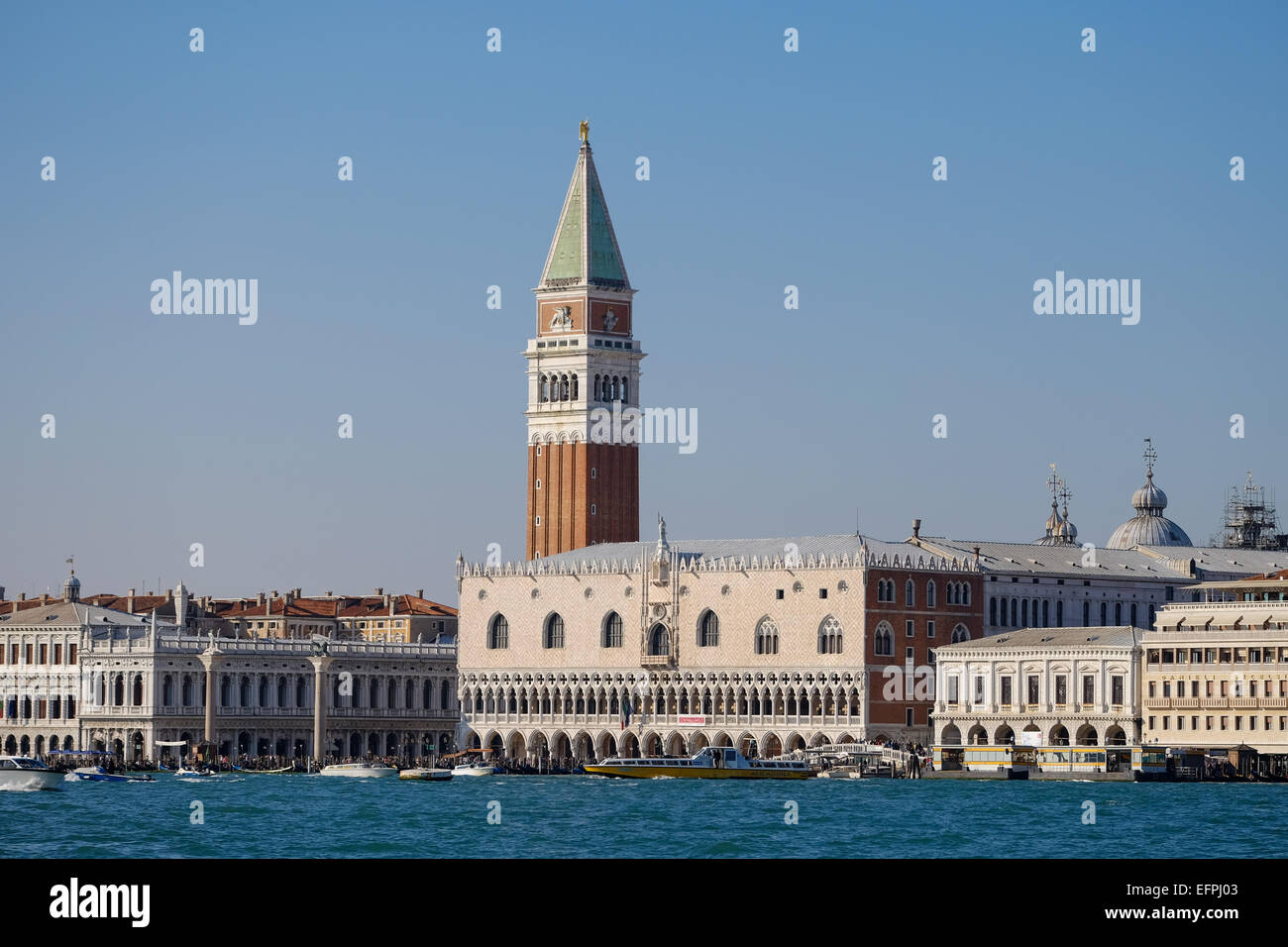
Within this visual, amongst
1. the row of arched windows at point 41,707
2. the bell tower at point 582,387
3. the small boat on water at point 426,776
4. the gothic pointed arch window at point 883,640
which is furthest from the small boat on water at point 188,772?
the gothic pointed arch window at point 883,640

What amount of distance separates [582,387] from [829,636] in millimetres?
27099

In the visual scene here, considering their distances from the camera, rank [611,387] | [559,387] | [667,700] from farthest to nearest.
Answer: [611,387], [559,387], [667,700]

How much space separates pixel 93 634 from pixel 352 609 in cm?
3182

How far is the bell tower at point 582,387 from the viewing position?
130125mm

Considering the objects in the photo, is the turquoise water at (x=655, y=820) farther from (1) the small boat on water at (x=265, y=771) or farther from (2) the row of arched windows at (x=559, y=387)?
(2) the row of arched windows at (x=559, y=387)

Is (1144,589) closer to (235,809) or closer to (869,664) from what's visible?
(869,664)

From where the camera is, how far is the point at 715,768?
332 feet

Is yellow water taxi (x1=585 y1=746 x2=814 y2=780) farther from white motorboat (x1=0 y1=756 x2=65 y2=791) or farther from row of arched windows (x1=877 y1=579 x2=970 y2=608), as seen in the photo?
white motorboat (x1=0 y1=756 x2=65 y2=791)

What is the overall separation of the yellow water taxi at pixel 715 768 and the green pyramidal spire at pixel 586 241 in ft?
119

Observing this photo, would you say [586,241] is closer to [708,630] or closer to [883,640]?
[708,630]

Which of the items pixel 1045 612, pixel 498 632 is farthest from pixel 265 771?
pixel 1045 612

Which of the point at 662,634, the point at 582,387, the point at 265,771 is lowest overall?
the point at 265,771

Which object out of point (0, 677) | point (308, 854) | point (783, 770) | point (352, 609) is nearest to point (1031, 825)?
point (308, 854)

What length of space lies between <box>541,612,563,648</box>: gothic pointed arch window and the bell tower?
857 centimetres
